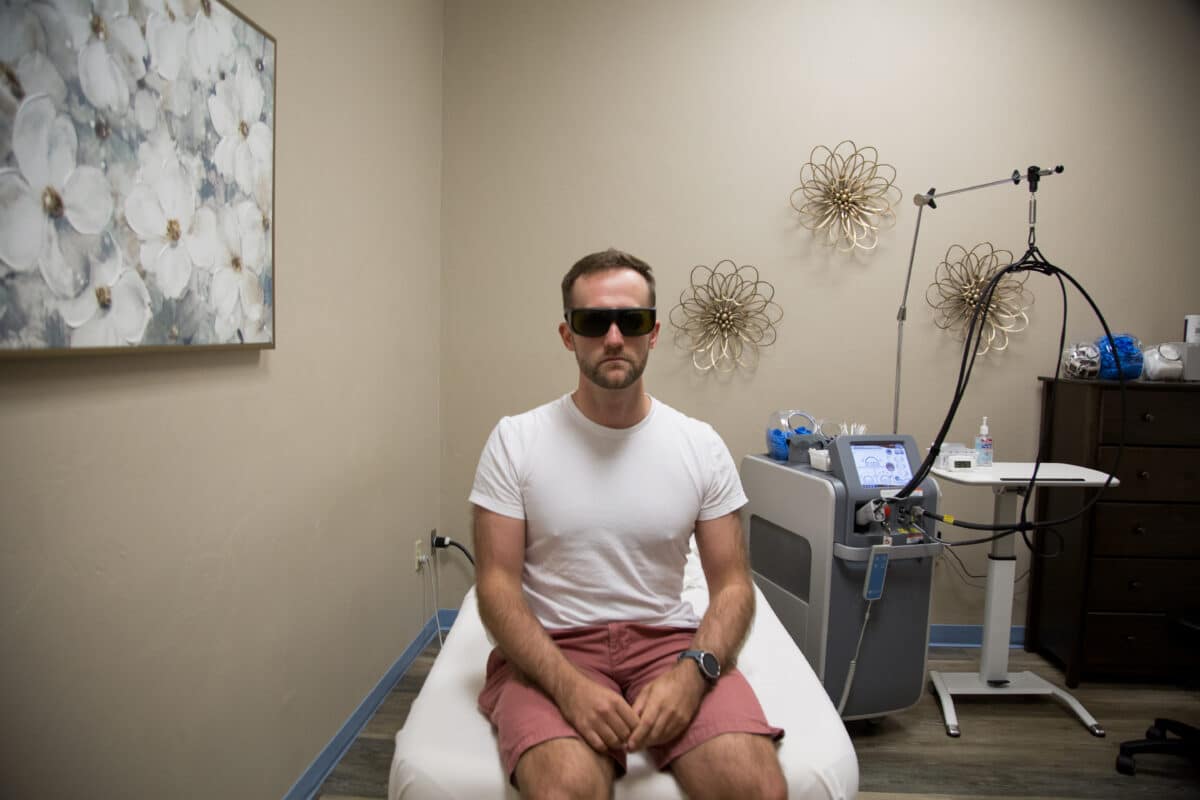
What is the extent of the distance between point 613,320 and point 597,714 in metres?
0.70

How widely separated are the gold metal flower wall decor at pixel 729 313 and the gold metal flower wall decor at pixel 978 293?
0.63m

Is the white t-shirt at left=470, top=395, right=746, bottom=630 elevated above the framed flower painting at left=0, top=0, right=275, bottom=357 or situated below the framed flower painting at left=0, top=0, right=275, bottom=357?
below

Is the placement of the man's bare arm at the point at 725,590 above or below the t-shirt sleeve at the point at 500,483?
below

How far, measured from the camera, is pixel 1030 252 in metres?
1.87

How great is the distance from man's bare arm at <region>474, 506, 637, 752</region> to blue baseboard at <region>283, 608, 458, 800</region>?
2.93ft

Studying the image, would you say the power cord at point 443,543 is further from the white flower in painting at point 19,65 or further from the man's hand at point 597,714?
the white flower in painting at point 19,65

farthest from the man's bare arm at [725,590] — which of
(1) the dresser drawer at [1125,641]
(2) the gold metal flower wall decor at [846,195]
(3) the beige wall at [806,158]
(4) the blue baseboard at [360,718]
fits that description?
(1) the dresser drawer at [1125,641]

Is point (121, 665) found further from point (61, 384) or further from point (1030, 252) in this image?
point (1030, 252)

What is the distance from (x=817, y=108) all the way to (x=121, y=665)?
2.75 metres

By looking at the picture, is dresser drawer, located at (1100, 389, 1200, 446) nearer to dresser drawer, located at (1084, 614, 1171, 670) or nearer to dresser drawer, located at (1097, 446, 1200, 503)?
dresser drawer, located at (1097, 446, 1200, 503)

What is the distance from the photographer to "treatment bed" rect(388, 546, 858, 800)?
1.16 m

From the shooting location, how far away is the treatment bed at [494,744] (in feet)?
3.81

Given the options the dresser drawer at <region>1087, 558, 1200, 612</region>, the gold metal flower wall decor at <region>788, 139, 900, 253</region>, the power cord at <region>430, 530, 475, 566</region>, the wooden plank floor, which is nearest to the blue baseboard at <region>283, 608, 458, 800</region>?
the wooden plank floor

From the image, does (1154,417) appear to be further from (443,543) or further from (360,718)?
(360,718)
